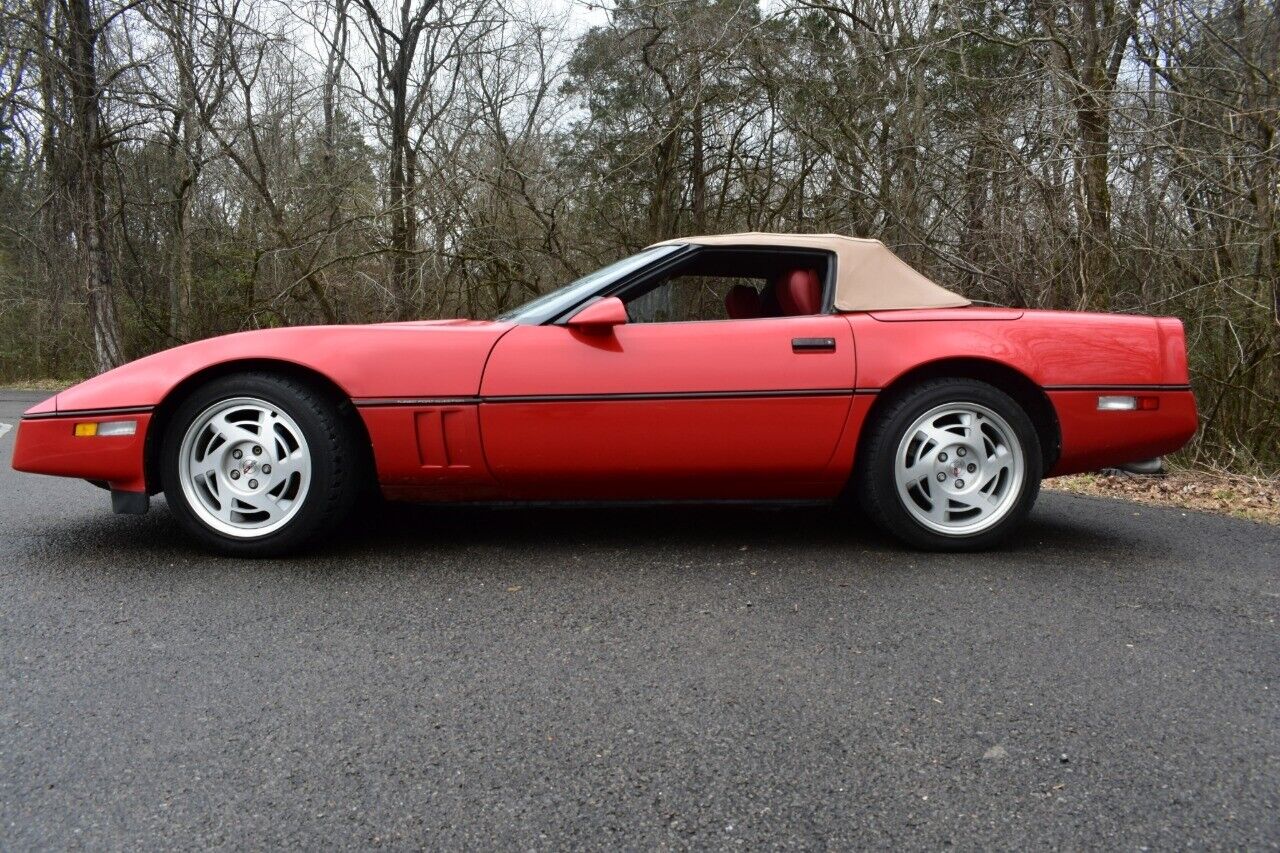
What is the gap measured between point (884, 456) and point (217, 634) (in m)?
2.22

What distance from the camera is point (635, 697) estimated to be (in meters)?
1.90

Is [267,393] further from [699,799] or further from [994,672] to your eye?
[994,672]

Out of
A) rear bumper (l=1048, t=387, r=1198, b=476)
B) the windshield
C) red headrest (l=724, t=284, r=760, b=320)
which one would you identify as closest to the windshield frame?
the windshield

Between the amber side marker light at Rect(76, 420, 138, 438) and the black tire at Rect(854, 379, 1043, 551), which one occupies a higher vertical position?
the amber side marker light at Rect(76, 420, 138, 438)

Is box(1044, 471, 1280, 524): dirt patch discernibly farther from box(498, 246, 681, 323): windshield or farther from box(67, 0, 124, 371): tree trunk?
box(67, 0, 124, 371): tree trunk

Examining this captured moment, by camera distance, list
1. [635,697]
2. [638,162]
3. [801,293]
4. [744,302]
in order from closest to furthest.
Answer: [635,697] → [801,293] → [744,302] → [638,162]

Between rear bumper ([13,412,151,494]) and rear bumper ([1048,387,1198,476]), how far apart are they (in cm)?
325

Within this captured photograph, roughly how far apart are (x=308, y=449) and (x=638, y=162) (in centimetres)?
A: 902

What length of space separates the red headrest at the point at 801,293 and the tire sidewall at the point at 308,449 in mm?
1781

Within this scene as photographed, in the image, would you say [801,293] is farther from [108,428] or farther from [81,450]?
[81,450]

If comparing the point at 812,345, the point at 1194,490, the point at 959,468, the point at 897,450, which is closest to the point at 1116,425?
the point at 959,468

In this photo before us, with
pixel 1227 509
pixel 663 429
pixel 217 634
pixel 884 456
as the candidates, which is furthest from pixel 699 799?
pixel 1227 509

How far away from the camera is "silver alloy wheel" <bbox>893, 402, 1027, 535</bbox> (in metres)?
3.16

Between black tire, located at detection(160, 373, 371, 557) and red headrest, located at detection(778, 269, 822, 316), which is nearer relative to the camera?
black tire, located at detection(160, 373, 371, 557)
